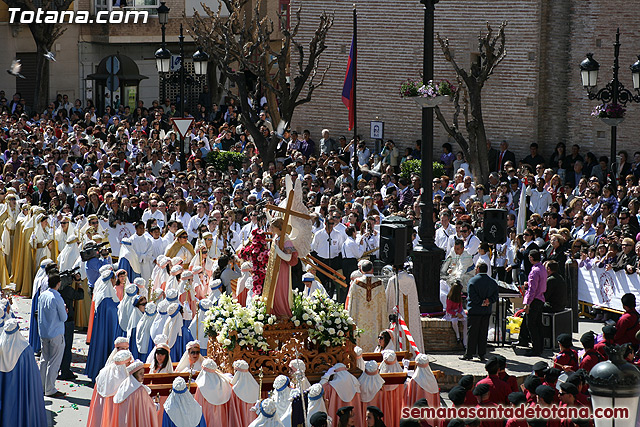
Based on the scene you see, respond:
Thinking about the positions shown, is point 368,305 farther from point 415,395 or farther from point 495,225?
point 415,395

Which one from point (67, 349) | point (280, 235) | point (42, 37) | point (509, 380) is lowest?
point (67, 349)

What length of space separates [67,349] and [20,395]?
2891mm

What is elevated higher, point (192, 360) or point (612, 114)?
point (612, 114)

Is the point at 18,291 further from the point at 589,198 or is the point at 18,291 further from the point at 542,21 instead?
the point at 542,21

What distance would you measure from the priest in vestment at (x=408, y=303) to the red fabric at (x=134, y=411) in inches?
200

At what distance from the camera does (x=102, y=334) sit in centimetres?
1650

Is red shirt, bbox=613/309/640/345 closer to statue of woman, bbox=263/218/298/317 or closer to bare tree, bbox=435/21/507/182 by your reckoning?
statue of woman, bbox=263/218/298/317

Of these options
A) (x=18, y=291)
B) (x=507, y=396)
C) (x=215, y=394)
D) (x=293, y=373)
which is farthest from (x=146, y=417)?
(x=18, y=291)

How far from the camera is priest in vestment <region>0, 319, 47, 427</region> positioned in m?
13.5

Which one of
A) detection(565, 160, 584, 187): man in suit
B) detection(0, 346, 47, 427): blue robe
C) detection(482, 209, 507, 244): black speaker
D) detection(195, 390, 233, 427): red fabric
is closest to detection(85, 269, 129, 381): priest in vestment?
detection(0, 346, 47, 427): blue robe

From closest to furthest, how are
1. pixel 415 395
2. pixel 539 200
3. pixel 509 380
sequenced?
pixel 509 380 → pixel 415 395 → pixel 539 200

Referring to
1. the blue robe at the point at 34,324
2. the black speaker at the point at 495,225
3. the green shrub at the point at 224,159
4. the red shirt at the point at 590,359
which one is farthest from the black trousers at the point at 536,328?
the green shrub at the point at 224,159

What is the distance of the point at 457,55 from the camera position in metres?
31.8

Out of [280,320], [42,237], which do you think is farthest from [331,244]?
[280,320]
